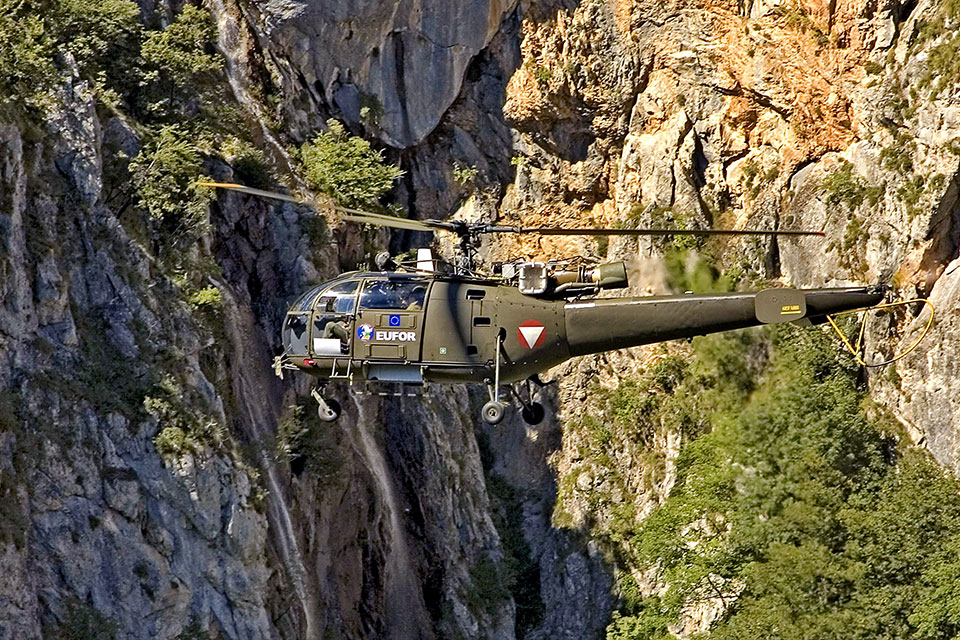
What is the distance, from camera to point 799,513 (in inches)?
1790

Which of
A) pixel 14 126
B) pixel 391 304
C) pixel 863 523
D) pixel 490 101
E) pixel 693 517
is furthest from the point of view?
pixel 490 101

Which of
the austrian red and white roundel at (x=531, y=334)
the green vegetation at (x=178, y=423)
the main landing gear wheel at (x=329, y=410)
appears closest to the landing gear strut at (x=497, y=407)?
the austrian red and white roundel at (x=531, y=334)

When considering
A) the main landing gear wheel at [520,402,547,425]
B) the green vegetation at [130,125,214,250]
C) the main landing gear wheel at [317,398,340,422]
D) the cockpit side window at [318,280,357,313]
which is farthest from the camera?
the green vegetation at [130,125,214,250]

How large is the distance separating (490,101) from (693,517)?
13547 mm

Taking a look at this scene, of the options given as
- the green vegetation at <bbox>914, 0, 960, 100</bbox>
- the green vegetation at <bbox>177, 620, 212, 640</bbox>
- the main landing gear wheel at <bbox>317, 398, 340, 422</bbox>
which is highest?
the green vegetation at <bbox>914, 0, 960, 100</bbox>

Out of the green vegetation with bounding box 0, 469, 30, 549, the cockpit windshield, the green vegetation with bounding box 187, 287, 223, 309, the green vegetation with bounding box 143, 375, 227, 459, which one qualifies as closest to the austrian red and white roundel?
the cockpit windshield

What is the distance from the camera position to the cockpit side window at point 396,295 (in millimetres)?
33000

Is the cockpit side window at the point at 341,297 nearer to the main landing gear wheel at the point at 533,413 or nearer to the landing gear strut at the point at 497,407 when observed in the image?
the landing gear strut at the point at 497,407

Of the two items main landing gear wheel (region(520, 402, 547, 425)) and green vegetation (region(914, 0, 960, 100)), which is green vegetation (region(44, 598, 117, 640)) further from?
green vegetation (region(914, 0, 960, 100))

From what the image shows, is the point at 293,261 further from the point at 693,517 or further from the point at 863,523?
the point at 863,523

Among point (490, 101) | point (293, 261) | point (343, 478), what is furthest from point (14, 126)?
point (490, 101)

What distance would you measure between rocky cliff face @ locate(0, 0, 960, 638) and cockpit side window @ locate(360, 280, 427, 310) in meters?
8.08

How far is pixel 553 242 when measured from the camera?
2057 inches

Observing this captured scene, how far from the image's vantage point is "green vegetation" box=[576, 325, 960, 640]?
44281 millimetres
